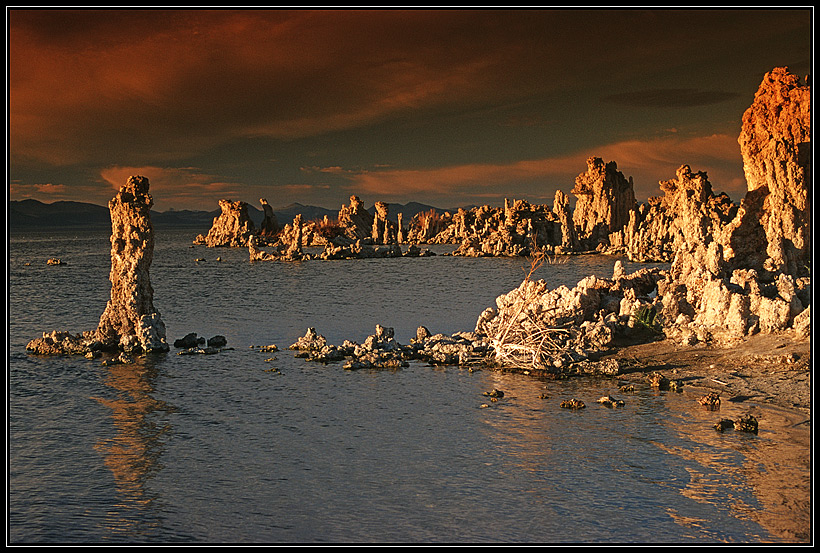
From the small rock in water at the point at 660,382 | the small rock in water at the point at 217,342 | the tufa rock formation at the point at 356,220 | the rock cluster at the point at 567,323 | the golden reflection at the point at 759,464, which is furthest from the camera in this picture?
the tufa rock formation at the point at 356,220

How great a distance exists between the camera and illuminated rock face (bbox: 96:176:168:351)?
28.8 metres

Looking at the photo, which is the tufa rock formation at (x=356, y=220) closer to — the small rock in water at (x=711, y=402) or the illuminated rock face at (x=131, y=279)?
the illuminated rock face at (x=131, y=279)

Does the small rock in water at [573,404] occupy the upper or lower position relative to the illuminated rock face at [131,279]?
lower

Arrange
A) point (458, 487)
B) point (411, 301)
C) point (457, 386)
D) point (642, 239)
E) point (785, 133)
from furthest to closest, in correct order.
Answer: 1. point (642, 239)
2. point (411, 301)
3. point (785, 133)
4. point (457, 386)
5. point (458, 487)

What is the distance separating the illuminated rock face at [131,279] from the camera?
1133 inches

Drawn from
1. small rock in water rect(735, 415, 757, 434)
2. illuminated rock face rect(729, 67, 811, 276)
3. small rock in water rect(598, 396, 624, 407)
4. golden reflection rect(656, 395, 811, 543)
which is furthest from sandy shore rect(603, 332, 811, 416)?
illuminated rock face rect(729, 67, 811, 276)

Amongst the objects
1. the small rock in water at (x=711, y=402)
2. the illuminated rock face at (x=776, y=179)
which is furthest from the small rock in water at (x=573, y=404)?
the illuminated rock face at (x=776, y=179)

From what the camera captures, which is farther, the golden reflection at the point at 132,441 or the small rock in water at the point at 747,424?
the small rock in water at the point at 747,424

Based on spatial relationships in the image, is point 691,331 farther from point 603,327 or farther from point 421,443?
point 421,443

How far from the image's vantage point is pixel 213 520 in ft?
43.9

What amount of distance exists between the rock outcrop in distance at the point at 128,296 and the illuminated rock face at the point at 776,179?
25.2 metres

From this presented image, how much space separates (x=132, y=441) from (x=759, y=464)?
50.1ft

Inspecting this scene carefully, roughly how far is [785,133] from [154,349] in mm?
29118
